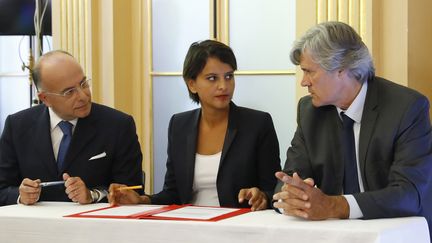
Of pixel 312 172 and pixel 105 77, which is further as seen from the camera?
pixel 105 77

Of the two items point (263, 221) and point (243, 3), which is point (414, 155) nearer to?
point (263, 221)

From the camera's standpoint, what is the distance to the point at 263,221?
2.23m

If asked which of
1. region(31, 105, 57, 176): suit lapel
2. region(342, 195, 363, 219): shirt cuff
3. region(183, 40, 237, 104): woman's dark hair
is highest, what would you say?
region(183, 40, 237, 104): woman's dark hair

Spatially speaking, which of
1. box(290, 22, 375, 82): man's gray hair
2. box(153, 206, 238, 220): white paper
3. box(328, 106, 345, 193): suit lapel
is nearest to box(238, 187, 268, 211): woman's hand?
box(153, 206, 238, 220): white paper

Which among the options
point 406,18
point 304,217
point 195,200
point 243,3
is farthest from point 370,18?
point 304,217

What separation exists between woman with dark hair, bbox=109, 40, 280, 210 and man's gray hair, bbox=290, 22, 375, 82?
0.61m

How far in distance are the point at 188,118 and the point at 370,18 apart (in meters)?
0.98

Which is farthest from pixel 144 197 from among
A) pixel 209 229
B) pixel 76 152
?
pixel 209 229

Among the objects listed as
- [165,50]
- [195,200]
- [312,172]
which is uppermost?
[165,50]

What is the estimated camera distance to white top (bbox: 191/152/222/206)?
3035 millimetres

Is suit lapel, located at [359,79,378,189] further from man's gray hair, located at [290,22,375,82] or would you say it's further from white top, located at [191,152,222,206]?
white top, located at [191,152,222,206]

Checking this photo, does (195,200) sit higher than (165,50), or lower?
lower

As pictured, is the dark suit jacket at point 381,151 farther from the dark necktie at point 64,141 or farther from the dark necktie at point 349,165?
the dark necktie at point 64,141

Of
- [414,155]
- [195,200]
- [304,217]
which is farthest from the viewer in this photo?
[195,200]
